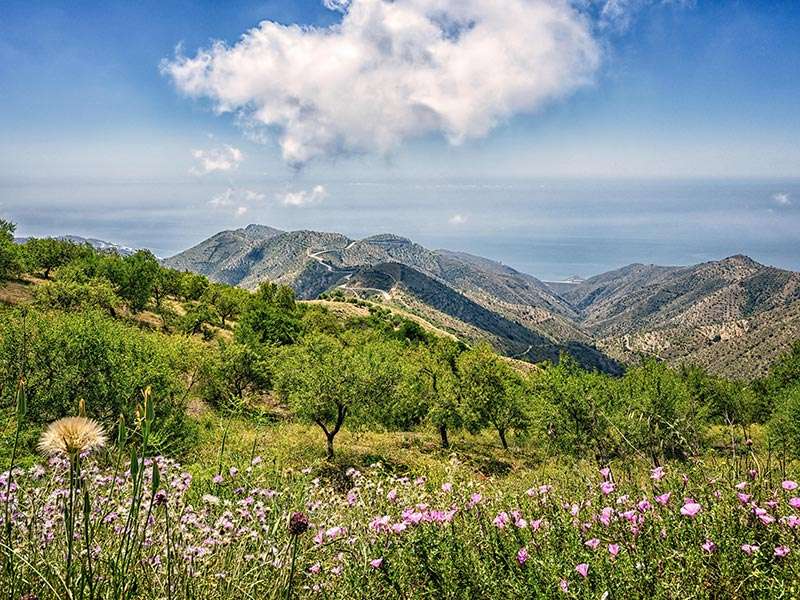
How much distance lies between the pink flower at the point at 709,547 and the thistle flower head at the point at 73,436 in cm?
323

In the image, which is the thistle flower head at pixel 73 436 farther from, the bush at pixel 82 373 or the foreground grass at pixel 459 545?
the bush at pixel 82 373

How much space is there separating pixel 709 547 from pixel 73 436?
3366 mm

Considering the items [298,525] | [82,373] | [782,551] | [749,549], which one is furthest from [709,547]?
[82,373]

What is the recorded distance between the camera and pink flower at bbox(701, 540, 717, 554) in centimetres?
291

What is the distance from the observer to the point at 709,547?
2918 mm

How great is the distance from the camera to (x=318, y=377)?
28.3 meters

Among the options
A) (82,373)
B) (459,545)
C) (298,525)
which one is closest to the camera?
(298,525)

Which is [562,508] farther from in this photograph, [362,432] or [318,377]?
[362,432]

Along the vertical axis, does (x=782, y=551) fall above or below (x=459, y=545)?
above

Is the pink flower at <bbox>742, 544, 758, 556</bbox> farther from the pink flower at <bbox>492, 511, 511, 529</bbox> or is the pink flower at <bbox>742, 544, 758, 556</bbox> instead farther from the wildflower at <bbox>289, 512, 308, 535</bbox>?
the wildflower at <bbox>289, 512, 308, 535</bbox>

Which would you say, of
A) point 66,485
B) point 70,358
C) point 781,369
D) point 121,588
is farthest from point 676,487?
point 781,369

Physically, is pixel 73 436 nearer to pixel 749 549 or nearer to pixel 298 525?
pixel 298 525

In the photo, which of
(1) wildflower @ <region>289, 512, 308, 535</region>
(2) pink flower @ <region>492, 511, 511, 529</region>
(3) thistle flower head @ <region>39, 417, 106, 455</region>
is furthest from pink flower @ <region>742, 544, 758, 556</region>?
(3) thistle flower head @ <region>39, 417, 106, 455</region>

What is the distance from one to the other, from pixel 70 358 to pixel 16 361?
192cm
